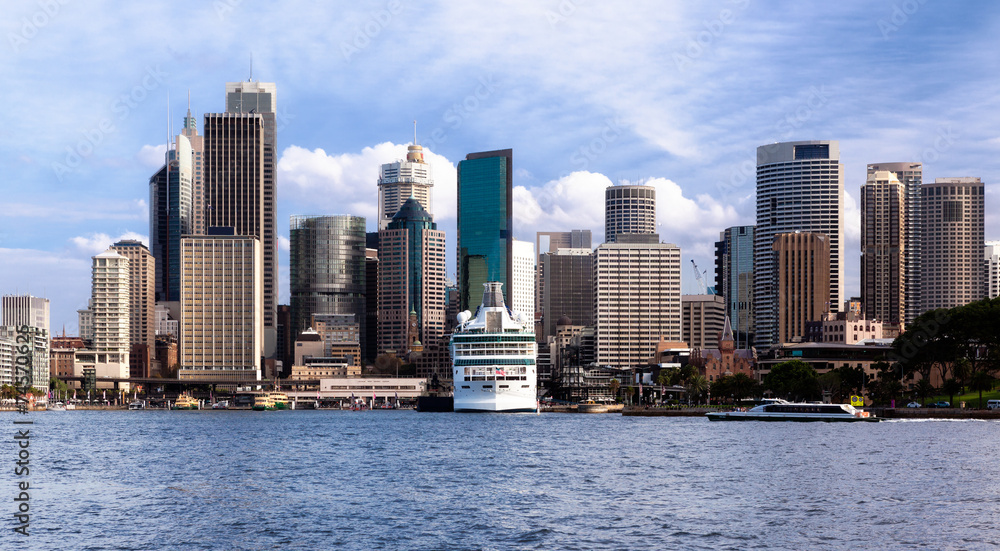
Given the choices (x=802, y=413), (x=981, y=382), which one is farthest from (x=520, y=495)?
(x=981, y=382)

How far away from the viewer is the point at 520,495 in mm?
72375

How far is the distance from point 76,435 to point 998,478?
117972mm

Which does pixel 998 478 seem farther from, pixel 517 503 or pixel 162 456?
pixel 162 456

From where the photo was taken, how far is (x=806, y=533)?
56500mm

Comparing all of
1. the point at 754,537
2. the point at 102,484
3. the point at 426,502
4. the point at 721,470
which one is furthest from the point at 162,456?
the point at 754,537

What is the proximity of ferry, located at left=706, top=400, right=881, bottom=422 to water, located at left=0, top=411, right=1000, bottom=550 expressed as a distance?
50.1 m

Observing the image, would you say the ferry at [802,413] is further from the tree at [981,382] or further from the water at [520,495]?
A: the water at [520,495]

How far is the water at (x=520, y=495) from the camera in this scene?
5569cm

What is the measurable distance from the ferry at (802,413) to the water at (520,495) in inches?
1974

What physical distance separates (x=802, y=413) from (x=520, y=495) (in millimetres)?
117272

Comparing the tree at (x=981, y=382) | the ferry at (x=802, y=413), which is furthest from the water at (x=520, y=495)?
the tree at (x=981, y=382)

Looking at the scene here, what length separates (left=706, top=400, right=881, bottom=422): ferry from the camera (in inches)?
6909

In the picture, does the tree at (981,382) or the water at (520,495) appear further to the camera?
the tree at (981,382)

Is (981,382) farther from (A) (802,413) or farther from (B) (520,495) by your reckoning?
(B) (520,495)
